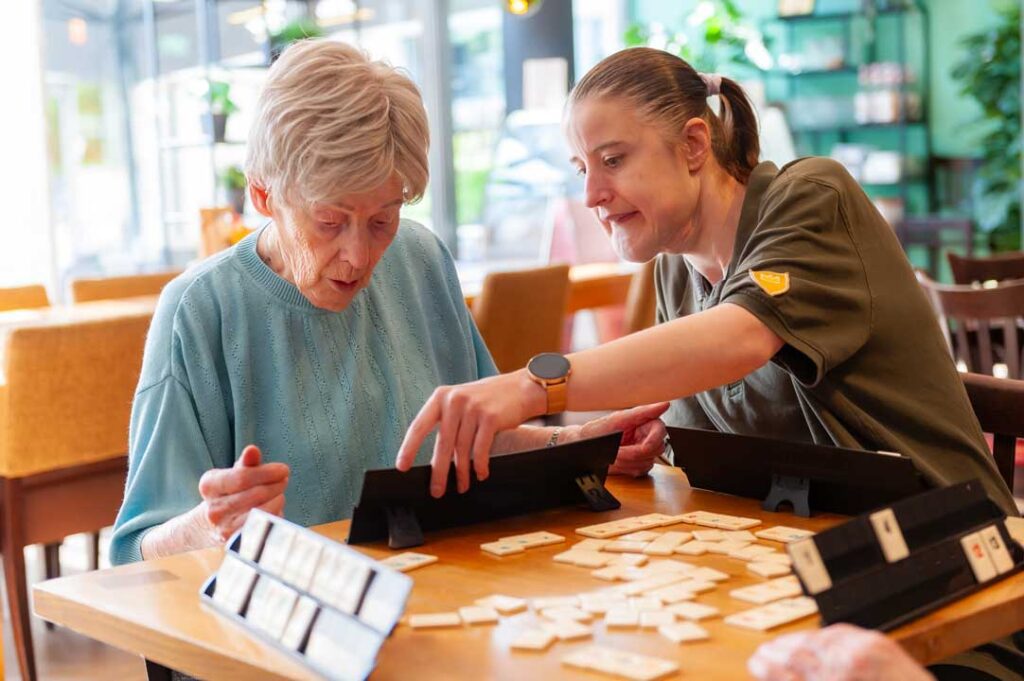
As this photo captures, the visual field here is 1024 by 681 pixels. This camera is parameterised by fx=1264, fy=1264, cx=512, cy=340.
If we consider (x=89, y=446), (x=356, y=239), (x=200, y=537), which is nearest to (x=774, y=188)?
(x=356, y=239)

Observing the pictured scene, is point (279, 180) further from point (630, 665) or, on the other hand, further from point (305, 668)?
point (630, 665)

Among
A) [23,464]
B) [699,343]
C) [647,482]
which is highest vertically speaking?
[699,343]

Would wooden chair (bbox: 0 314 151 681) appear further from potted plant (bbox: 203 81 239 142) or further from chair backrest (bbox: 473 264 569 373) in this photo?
potted plant (bbox: 203 81 239 142)

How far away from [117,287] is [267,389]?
328 cm

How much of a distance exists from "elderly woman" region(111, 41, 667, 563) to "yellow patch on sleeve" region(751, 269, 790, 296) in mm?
299

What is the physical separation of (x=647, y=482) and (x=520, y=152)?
7877 mm

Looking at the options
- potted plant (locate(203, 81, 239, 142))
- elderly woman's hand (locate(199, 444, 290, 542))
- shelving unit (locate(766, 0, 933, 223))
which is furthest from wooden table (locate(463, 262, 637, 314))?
shelving unit (locate(766, 0, 933, 223))

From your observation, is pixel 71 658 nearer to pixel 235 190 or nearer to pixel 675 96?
pixel 675 96

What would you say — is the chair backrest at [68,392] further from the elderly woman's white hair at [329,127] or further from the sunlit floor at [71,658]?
the elderly woman's white hair at [329,127]

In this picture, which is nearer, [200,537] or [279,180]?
[200,537]

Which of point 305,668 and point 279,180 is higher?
point 279,180

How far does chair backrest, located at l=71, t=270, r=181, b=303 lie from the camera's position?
16.1 ft

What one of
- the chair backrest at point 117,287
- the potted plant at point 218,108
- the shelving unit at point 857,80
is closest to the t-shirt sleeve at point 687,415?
the chair backrest at point 117,287

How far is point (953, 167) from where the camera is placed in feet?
31.0
